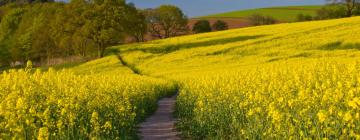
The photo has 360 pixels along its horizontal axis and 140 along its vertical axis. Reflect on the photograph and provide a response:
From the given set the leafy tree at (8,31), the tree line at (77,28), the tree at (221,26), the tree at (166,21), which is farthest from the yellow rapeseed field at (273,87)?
the tree at (221,26)

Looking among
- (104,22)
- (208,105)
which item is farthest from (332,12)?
(208,105)

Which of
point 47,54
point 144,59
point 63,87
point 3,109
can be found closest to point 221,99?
point 63,87

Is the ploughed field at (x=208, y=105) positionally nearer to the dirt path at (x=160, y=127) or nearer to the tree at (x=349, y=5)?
the dirt path at (x=160, y=127)

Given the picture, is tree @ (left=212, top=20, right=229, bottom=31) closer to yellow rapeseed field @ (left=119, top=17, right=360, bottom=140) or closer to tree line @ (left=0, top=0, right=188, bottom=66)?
tree line @ (left=0, top=0, right=188, bottom=66)

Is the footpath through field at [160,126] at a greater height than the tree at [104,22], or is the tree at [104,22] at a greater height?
the tree at [104,22]

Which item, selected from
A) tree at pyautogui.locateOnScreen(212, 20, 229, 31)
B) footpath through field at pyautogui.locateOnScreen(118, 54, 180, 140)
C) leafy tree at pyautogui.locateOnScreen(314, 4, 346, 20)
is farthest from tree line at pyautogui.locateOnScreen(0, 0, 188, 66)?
footpath through field at pyautogui.locateOnScreen(118, 54, 180, 140)

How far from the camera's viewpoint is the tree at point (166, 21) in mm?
93938

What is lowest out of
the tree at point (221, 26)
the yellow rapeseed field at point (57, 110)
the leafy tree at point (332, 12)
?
the tree at point (221, 26)

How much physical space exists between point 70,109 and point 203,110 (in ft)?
18.6

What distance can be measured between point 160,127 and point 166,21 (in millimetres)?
76893

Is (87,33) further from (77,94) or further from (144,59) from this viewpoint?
(77,94)

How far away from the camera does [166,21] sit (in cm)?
9444

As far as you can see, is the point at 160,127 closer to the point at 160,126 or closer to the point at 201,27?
the point at 160,126

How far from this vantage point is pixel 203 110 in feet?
48.4
